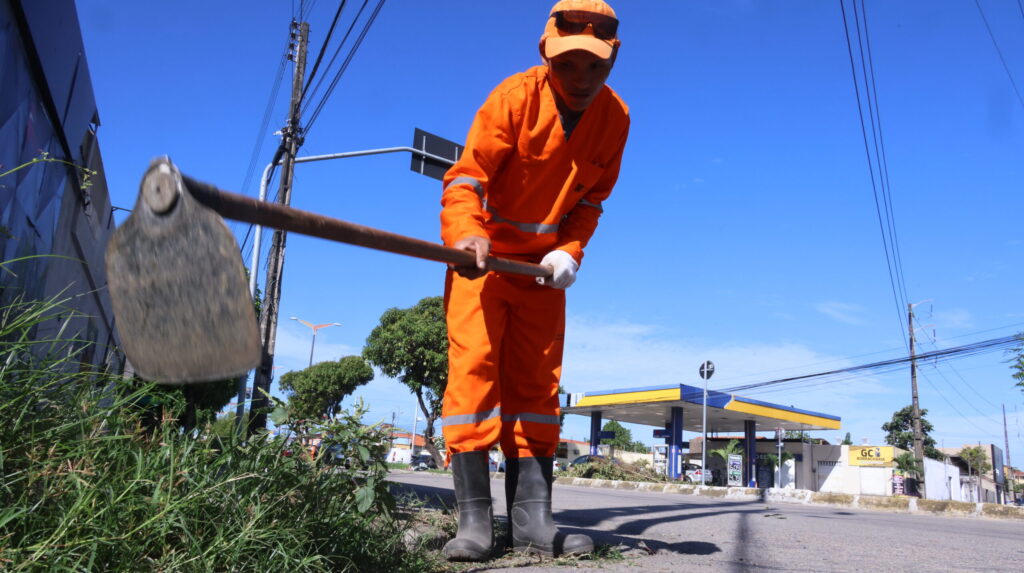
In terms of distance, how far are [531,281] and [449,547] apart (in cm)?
103

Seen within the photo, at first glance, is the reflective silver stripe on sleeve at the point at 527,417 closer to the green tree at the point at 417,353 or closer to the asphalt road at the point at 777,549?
the asphalt road at the point at 777,549

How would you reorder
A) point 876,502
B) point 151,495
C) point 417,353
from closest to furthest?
point 151,495 < point 876,502 < point 417,353

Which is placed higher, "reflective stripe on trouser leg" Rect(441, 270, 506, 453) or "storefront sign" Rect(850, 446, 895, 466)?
"storefront sign" Rect(850, 446, 895, 466)

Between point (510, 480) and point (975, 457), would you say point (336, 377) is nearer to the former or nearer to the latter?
point (510, 480)

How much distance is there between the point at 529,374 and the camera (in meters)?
2.74

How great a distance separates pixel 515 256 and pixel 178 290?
1591 millimetres

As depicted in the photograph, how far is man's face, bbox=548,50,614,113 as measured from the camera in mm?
2660

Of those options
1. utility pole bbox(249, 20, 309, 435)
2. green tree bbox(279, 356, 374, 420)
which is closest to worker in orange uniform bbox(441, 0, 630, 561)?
utility pole bbox(249, 20, 309, 435)

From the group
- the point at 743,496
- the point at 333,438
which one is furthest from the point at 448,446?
the point at 743,496

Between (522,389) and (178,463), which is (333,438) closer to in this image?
(178,463)

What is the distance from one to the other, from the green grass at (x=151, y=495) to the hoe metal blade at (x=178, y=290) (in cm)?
33

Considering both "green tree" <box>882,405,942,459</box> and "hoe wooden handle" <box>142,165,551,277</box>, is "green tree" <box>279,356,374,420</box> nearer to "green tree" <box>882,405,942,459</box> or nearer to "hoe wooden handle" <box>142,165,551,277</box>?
"hoe wooden handle" <box>142,165,551,277</box>

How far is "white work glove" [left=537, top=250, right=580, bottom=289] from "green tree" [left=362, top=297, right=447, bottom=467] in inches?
968

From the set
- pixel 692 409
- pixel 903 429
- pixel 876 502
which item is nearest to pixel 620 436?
pixel 903 429
